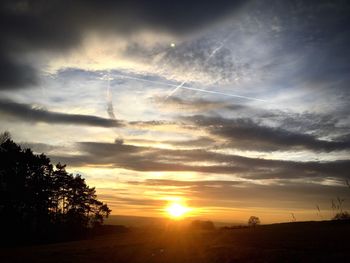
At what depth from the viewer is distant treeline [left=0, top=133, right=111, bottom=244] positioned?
50000mm

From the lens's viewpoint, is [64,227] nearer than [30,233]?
No

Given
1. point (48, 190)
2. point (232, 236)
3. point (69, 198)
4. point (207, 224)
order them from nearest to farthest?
point (232, 236)
point (207, 224)
point (48, 190)
point (69, 198)

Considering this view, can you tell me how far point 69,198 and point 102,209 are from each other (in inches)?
286

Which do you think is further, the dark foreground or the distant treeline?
the distant treeline

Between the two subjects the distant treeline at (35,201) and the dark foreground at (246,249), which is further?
the distant treeline at (35,201)

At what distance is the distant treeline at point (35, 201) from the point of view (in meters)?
50.0

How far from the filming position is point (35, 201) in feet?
178

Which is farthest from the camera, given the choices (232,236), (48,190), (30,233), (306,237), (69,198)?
(69,198)

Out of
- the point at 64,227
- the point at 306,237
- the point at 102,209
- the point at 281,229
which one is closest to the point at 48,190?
the point at 64,227

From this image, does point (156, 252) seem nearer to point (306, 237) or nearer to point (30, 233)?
point (306, 237)

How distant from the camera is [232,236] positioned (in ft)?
82.0

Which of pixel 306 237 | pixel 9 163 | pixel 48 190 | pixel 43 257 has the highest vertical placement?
pixel 9 163

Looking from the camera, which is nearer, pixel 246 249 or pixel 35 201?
pixel 246 249

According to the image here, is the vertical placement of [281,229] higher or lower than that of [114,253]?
higher
